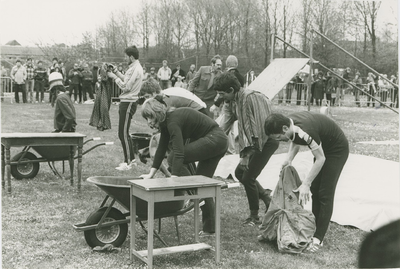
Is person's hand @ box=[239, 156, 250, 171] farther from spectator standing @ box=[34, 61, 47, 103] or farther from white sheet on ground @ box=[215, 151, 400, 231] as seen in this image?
spectator standing @ box=[34, 61, 47, 103]

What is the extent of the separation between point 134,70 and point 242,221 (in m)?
3.15

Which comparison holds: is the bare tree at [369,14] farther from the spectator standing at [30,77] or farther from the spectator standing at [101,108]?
the spectator standing at [30,77]

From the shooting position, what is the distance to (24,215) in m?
5.36

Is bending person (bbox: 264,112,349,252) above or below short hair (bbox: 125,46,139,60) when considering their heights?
below

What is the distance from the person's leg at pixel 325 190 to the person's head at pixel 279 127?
573mm

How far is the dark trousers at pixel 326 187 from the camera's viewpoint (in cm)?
441

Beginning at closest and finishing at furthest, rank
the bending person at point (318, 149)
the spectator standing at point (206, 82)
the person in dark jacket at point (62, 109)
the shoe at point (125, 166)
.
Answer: the bending person at point (318, 149) < the person in dark jacket at point (62, 109) < the shoe at point (125, 166) < the spectator standing at point (206, 82)

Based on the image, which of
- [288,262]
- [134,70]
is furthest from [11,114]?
[288,262]

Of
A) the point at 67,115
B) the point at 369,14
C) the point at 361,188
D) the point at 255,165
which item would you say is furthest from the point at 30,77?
the point at 255,165

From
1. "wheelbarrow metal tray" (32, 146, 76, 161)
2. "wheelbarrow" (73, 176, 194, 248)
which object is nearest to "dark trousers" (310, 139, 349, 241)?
"wheelbarrow" (73, 176, 194, 248)

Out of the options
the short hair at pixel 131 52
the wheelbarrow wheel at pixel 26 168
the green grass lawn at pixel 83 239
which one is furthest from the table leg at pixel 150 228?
the short hair at pixel 131 52

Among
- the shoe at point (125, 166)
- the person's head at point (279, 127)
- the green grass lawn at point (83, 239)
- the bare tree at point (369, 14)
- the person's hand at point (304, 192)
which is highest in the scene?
the bare tree at point (369, 14)

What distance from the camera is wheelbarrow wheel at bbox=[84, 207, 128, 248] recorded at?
4273 mm

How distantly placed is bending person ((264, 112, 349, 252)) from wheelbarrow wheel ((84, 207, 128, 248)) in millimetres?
1481
